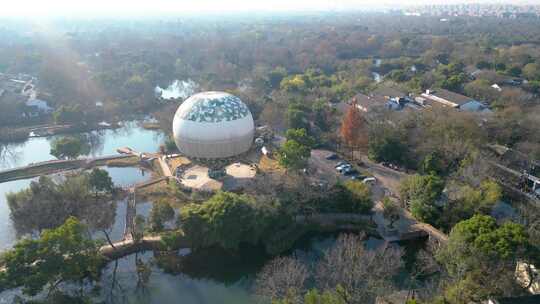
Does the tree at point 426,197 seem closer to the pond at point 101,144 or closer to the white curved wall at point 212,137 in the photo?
the white curved wall at point 212,137

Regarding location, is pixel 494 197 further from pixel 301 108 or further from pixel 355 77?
pixel 355 77

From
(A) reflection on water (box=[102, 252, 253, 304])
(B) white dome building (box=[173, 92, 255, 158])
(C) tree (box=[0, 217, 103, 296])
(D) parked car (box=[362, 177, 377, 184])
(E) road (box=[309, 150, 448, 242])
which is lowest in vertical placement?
(A) reflection on water (box=[102, 252, 253, 304])

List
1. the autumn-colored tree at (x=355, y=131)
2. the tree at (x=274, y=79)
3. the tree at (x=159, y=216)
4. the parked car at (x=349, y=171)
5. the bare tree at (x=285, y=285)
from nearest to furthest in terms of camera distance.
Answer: the bare tree at (x=285, y=285), the tree at (x=159, y=216), the parked car at (x=349, y=171), the autumn-colored tree at (x=355, y=131), the tree at (x=274, y=79)

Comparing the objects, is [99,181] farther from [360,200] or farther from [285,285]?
[360,200]

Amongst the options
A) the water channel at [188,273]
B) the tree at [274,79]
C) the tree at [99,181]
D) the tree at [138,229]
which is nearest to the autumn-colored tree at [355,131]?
the water channel at [188,273]

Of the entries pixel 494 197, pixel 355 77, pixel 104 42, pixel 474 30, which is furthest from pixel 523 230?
pixel 474 30

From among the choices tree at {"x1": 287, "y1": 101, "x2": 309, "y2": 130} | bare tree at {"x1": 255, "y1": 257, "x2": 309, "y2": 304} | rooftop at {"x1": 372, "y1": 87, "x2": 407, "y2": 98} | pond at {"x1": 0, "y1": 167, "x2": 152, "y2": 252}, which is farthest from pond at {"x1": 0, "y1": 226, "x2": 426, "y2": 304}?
rooftop at {"x1": 372, "y1": 87, "x2": 407, "y2": 98}

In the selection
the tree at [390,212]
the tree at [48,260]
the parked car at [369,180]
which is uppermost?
the tree at [48,260]

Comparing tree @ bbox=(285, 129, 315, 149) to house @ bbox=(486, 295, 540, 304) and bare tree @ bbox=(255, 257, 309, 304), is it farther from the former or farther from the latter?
house @ bbox=(486, 295, 540, 304)
